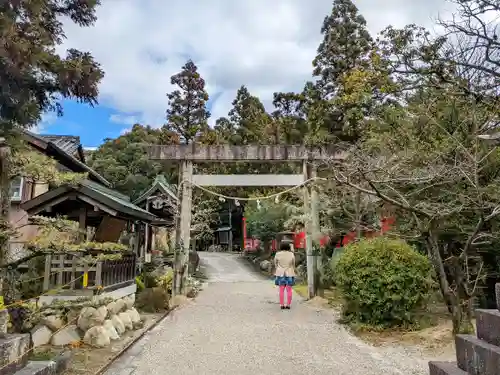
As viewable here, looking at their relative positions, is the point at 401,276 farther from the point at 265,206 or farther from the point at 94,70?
the point at 265,206

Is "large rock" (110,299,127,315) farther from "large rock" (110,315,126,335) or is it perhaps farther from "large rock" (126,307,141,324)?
"large rock" (110,315,126,335)

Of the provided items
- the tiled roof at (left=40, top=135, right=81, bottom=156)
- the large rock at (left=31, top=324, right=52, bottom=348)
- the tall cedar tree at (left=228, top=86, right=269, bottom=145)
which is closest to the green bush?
the large rock at (left=31, top=324, right=52, bottom=348)

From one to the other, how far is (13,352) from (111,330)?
4.73 metres

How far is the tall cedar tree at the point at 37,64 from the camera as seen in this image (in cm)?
745

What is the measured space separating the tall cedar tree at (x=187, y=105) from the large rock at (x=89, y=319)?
3023cm

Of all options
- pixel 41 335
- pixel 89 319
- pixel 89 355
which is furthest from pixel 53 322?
pixel 89 355

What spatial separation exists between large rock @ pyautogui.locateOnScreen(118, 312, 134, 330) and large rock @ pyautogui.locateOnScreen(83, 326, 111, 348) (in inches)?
49.1

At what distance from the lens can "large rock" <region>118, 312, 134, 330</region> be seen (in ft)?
29.5

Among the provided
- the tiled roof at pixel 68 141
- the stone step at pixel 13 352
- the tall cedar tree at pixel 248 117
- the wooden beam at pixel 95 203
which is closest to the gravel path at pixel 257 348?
the stone step at pixel 13 352

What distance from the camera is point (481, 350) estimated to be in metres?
3.80

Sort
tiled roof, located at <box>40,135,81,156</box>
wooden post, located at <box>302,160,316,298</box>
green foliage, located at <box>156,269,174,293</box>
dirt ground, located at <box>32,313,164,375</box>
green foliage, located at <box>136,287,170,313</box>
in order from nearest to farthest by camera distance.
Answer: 1. dirt ground, located at <box>32,313,164,375</box>
2. green foliage, located at <box>136,287,170,313</box>
3. wooden post, located at <box>302,160,316,298</box>
4. green foliage, located at <box>156,269,174,293</box>
5. tiled roof, located at <box>40,135,81,156</box>

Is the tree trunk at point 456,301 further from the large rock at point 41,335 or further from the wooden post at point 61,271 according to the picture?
the wooden post at point 61,271

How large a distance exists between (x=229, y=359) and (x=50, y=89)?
640 cm

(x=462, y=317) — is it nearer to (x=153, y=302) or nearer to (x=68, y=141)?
(x=153, y=302)
